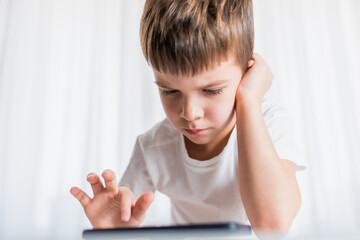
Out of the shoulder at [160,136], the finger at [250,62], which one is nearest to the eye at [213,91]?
the finger at [250,62]

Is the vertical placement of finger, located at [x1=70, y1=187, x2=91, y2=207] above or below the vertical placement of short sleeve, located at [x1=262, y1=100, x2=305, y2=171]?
below

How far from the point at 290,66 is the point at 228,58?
1076 millimetres

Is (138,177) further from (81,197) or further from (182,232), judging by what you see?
(182,232)

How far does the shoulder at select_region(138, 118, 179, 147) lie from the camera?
Result: 0.93 metres

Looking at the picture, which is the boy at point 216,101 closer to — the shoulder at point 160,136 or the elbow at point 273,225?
the elbow at point 273,225

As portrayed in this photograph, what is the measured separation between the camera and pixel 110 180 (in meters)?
0.61

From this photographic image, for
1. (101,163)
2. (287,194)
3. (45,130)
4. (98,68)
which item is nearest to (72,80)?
(98,68)

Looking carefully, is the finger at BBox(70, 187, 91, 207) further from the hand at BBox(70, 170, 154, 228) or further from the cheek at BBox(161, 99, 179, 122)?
the cheek at BBox(161, 99, 179, 122)

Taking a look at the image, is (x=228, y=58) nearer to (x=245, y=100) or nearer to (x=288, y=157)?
(x=245, y=100)

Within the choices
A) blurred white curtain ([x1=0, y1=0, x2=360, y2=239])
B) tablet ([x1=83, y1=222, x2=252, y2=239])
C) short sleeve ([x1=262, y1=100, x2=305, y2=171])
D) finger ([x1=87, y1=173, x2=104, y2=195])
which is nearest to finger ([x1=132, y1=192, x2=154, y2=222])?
finger ([x1=87, y1=173, x2=104, y2=195])

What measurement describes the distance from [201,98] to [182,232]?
370 mm

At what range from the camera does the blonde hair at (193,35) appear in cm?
64

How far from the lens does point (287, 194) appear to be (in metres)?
0.64

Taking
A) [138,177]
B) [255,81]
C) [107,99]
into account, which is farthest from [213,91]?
[107,99]
